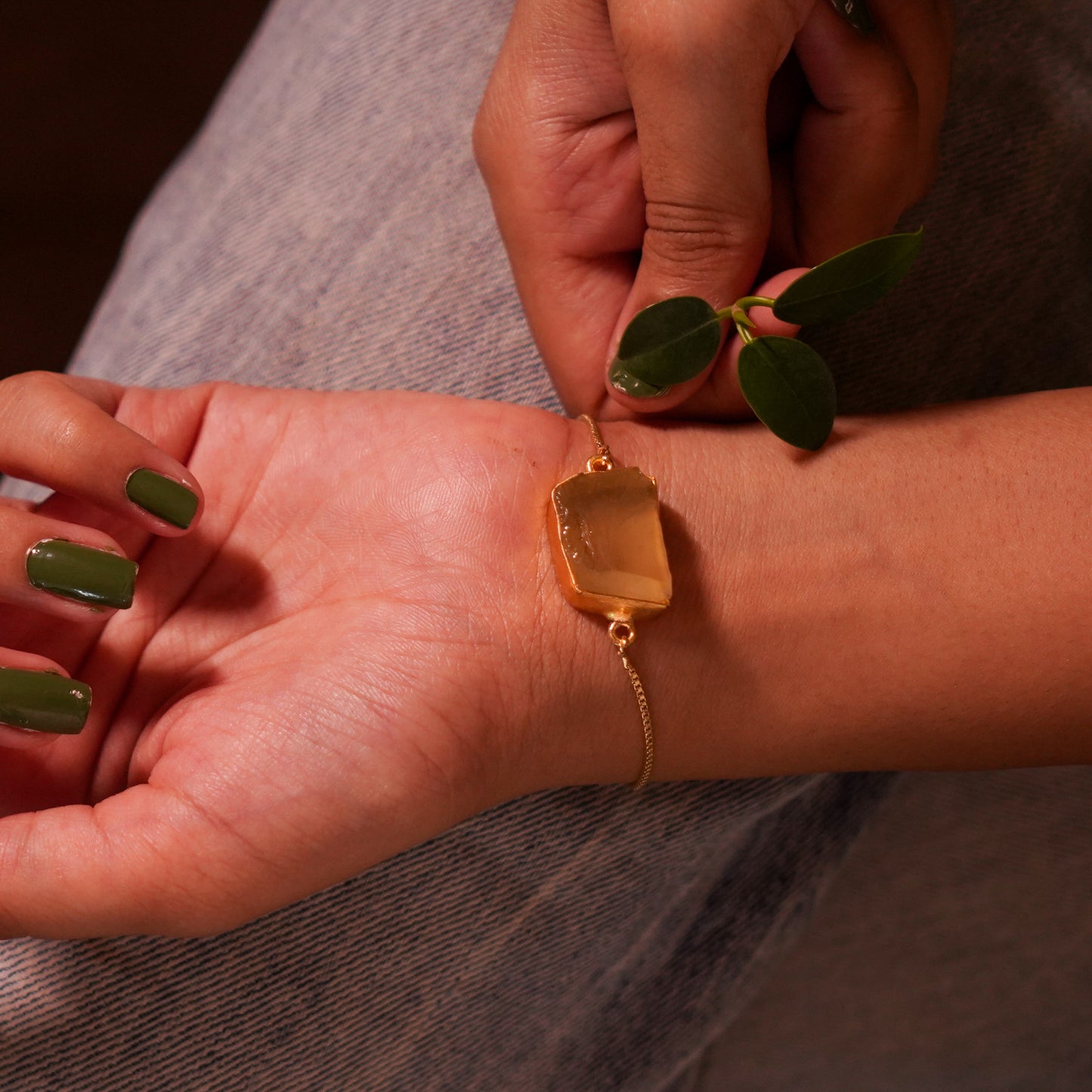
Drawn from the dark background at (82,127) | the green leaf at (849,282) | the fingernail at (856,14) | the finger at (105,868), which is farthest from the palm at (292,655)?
the dark background at (82,127)

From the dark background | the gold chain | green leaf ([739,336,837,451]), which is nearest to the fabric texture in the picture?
the gold chain

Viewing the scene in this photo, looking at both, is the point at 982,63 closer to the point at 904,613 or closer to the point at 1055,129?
the point at 1055,129

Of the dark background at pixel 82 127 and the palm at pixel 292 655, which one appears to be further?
the dark background at pixel 82 127

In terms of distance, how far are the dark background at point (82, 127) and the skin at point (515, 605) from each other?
117cm

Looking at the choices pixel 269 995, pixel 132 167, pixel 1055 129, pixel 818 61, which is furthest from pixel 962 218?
pixel 132 167

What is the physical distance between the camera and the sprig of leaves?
725 millimetres

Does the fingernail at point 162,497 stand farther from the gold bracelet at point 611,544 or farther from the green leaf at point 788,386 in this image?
the green leaf at point 788,386

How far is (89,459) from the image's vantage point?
76 centimetres

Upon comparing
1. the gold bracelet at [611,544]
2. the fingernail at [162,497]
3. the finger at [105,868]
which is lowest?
the finger at [105,868]

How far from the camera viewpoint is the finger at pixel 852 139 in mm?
779

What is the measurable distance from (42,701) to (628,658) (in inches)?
17.0

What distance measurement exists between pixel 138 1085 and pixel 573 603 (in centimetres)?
50

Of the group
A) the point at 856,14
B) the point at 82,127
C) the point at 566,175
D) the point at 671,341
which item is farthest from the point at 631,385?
the point at 82,127

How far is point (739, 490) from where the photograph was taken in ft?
2.79
